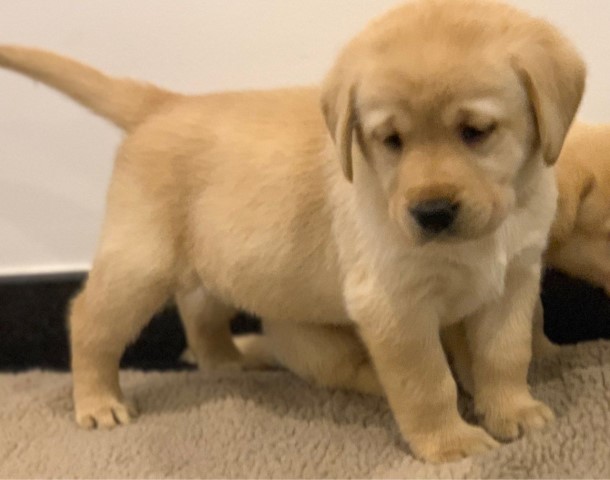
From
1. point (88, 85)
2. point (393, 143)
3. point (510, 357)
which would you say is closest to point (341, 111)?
point (393, 143)

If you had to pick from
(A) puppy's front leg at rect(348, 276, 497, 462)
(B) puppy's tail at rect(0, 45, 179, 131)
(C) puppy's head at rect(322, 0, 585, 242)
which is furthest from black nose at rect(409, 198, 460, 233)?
(B) puppy's tail at rect(0, 45, 179, 131)

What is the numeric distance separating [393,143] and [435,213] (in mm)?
151

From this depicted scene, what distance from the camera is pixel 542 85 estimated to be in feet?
4.04

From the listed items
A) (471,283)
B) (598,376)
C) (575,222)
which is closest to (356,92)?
(471,283)

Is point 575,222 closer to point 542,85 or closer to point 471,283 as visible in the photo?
point 471,283

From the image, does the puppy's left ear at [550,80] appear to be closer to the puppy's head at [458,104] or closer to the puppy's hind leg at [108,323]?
the puppy's head at [458,104]

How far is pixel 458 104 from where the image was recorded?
121 cm

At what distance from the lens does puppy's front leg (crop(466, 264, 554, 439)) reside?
1.53 metres

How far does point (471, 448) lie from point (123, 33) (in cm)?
132

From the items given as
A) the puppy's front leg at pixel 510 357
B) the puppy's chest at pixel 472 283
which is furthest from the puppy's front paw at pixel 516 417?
the puppy's chest at pixel 472 283

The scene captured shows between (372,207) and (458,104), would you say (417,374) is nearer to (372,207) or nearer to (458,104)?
(372,207)

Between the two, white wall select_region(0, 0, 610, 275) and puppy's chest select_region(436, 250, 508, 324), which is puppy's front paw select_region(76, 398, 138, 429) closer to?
white wall select_region(0, 0, 610, 275)

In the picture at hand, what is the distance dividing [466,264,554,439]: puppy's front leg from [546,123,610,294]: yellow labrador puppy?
0.22 m

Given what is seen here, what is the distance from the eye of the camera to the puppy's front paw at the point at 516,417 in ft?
4.99
